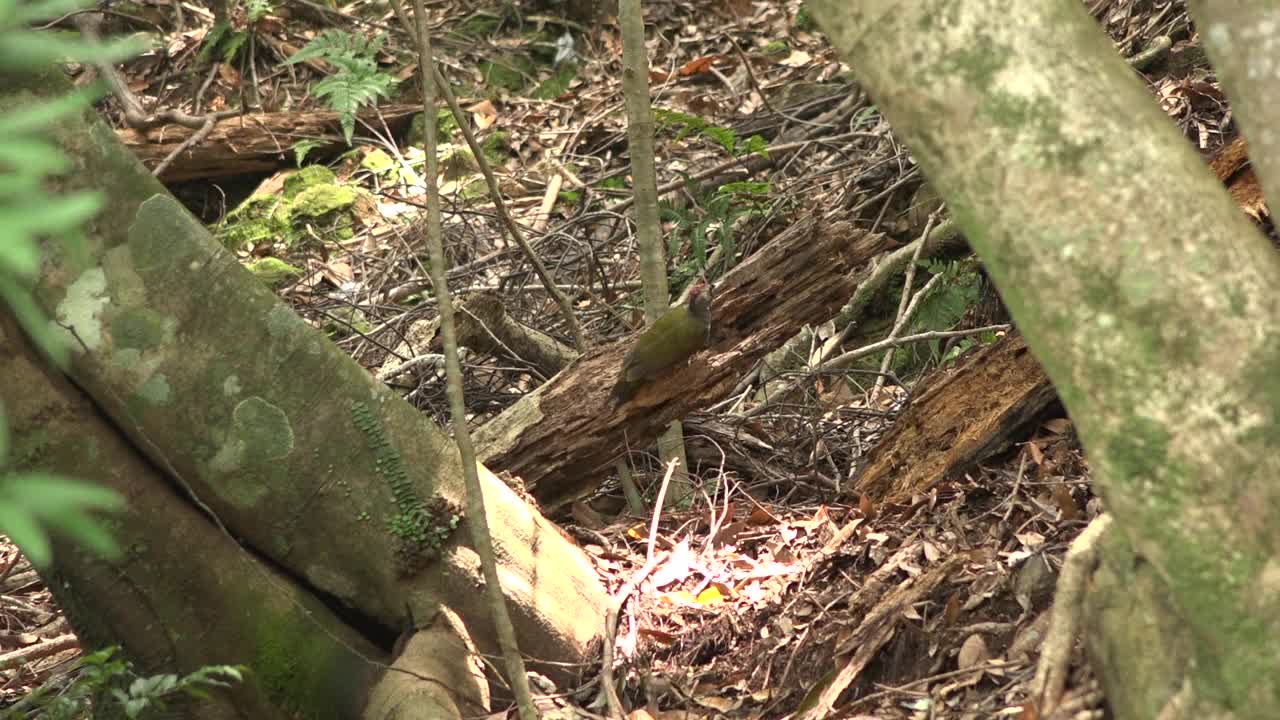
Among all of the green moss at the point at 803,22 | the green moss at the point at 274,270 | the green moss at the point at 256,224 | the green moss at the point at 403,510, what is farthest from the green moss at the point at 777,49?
the green moss at the point at 403,510

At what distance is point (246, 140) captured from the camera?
7.41m

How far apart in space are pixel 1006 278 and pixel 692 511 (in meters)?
2.37

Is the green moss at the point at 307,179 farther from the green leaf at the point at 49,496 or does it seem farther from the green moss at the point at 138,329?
the green leaf at the point at 49,496

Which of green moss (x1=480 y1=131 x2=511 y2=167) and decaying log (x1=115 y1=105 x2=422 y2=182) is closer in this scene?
decaying log (x1=115 y1=105 x2=422 y2=182)

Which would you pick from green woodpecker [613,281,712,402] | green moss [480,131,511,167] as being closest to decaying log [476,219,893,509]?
green woodpecker [613,281,712,402]

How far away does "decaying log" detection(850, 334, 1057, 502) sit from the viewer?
3.49 m

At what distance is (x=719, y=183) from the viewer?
21.9 ft

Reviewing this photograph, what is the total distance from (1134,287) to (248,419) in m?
1.87

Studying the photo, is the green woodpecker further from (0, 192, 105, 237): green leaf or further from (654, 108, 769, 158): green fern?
(654, 108, 769, 158): green fern

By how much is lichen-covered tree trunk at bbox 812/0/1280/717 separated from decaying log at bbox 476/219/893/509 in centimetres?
207

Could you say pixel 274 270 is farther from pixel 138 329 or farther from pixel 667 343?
pixel 138 329

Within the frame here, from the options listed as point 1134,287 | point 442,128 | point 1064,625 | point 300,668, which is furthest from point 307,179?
point 1134,287

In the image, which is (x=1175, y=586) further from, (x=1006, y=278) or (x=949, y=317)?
(x=949, y=317)

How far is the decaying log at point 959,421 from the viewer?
3488 millimetres
